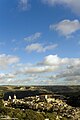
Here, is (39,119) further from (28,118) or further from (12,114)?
(12,114)

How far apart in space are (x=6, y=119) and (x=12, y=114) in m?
19.3

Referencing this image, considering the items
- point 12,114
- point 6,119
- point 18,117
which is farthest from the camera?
point 12,114

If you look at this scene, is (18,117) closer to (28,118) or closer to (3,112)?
(28,118)

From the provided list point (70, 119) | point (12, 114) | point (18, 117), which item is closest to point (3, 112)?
point (12, 114)

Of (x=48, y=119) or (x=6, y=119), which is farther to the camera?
(x=48, y=119)

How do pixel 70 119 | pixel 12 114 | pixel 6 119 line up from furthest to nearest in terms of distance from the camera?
pixel 70 119 < pixel 12 114 < pixel 6 119

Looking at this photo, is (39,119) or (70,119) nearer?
(39,119)

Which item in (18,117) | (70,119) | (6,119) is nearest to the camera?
(6,119)

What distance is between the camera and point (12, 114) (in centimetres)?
15238

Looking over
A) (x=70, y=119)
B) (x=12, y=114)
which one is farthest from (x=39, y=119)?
(x=70, y=119)

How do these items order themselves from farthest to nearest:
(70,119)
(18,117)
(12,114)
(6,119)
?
1. (70,119)
2. (12,114)
3. (18,117)
4. (6,119)

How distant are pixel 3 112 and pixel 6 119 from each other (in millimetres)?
22974

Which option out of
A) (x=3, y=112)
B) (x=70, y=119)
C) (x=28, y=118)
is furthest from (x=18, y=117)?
(x=70, y=119)

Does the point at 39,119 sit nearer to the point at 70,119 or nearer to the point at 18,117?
the point at 18,117
